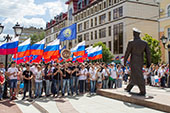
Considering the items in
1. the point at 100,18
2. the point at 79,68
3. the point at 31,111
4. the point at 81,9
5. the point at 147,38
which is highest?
the point at 81,9

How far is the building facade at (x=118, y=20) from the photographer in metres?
37.9

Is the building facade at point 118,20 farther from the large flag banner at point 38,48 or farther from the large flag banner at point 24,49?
the large flag banner at point 24,49

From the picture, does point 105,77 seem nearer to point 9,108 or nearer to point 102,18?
point 9,108

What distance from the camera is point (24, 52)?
38.9 ft

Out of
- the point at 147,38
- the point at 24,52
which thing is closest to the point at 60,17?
the point at 147,38

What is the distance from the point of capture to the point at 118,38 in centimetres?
3941

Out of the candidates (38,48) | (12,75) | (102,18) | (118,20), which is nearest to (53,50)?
(38,48)

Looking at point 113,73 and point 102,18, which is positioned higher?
point 102,18

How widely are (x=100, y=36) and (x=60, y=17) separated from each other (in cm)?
2992

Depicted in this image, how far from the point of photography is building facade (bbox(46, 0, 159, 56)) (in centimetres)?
3794

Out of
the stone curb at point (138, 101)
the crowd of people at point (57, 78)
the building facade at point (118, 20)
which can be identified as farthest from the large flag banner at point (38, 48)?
the building facade at point (118, 20)

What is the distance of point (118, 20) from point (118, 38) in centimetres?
364

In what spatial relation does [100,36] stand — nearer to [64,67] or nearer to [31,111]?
[64,67]

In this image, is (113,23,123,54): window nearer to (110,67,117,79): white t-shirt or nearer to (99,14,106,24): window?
(99,14,106,24): window
